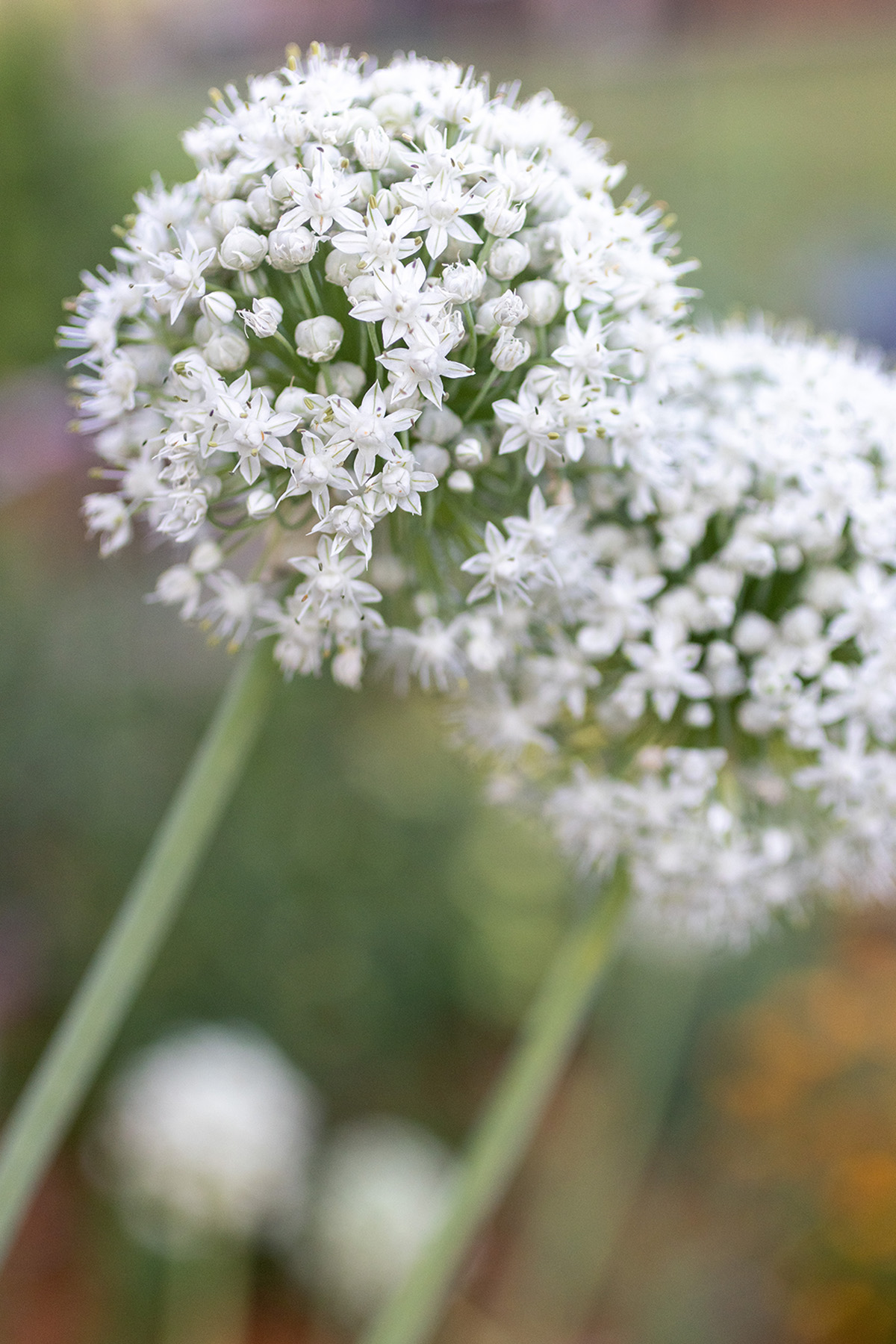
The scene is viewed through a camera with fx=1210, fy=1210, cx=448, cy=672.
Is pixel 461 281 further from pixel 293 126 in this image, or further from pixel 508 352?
pixel 293 126

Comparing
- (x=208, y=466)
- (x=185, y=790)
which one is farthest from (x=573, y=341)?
(x=185, y=790)

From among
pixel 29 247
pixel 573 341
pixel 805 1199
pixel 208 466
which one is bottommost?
pixel 805 1199

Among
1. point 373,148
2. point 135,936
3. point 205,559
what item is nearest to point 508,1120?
point 135,936

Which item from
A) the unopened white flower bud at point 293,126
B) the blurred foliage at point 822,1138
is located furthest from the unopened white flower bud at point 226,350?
the blurred foliage at point 822,1138

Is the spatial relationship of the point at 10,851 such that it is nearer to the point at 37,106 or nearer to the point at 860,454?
the point at 860,454

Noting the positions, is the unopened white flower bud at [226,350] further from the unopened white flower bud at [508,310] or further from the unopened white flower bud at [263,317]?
the unopened white flower bud at [508,310]
